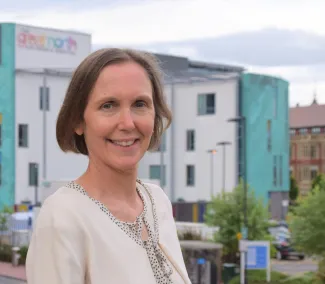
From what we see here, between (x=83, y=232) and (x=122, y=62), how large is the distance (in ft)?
1.83

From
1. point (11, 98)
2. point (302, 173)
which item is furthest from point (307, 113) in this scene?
point (11, 98)

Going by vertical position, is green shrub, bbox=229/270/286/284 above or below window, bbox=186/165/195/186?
below

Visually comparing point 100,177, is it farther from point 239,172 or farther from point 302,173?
point 302,173

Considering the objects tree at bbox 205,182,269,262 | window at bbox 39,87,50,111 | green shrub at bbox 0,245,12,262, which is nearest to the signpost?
tree at bbox 205,182,269,262

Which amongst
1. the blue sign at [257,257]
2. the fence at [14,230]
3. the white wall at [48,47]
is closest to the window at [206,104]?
the white wall at [48,47]

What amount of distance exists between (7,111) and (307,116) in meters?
54.8

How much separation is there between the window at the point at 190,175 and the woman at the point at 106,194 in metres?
59.9

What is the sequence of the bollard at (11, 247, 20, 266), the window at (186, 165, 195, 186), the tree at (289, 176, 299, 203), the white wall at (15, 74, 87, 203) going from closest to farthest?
1. the bollard at (11, 247, 20, 266)
2. the white wall at (15, 74, 87, 203)
3. the window at (186, 165, 195, 186)
4. the tree at (289, 176, 299, 203)

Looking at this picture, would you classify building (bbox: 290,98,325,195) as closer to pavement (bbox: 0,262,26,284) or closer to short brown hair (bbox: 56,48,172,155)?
pavement (bbox: 0,262,26,284)

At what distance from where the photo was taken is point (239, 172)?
200ft

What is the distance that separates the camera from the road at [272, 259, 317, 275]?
42.2 meters

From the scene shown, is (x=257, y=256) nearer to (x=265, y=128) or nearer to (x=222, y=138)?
(x=222, y=138)

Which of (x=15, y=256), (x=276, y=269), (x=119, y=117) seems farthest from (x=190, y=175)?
(x=119, y=117)

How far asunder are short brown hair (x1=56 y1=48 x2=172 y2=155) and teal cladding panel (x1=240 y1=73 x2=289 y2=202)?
191 ft
